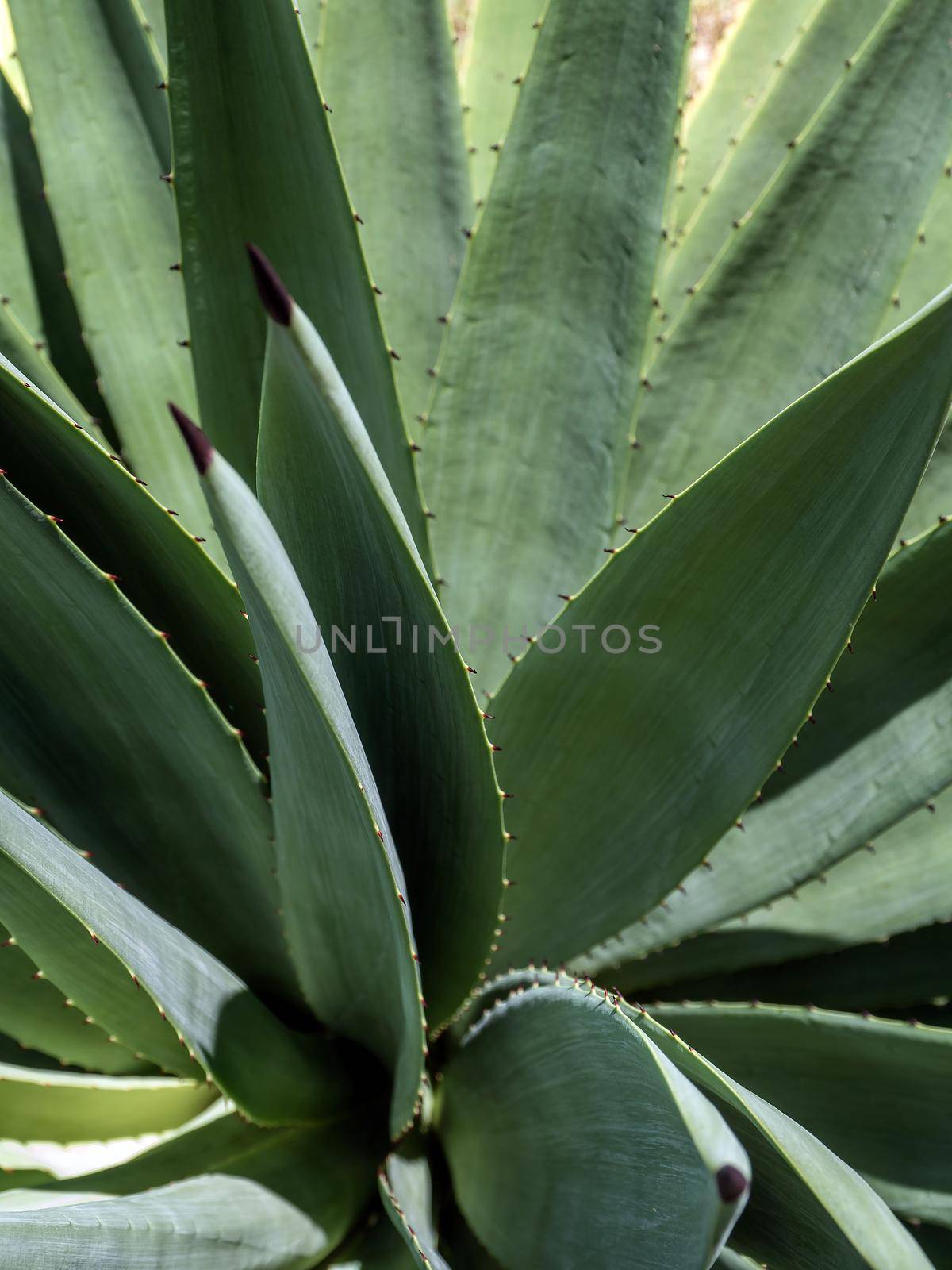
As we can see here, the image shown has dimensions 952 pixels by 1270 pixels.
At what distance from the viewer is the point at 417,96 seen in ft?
4.14

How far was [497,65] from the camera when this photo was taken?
4.93 feet

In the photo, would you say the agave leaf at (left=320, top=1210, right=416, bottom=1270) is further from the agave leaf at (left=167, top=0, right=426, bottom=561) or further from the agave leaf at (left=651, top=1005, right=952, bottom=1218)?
the agave leaf at (left=167, top=0, right=426, bottom=561)

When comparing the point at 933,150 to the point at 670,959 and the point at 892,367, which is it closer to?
the point at 892,367

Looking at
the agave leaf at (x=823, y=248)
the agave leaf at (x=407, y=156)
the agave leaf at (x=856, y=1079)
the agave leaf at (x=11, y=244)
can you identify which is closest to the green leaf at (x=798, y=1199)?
the agave leaf at (x=856, y=1079)

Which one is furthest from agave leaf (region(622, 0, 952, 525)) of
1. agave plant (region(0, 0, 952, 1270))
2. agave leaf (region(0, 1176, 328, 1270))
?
agave leaf (region(0, 1176, 328, 1270))

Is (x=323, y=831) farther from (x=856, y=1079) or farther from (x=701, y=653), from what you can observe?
(x=856, y=1079)

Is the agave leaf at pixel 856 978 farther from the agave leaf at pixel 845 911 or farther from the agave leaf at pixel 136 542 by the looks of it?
the agave leaf at pixel 136 542

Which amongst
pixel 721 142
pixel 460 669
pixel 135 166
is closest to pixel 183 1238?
pixel 460 669

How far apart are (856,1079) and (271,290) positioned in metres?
0.81

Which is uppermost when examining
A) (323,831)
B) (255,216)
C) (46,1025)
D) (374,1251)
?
(255,216)

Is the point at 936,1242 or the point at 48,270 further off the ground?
the point at 48,270

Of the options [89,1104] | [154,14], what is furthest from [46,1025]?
[154,14]

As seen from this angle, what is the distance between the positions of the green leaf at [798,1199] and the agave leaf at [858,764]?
0.28m

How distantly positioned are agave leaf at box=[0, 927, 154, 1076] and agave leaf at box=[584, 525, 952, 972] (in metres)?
0.46
